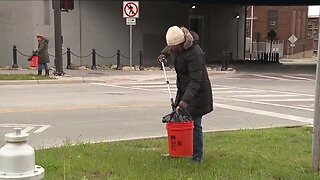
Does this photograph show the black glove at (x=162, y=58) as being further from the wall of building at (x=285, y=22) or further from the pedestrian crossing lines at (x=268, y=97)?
the wall of building at (x=285, y=22)

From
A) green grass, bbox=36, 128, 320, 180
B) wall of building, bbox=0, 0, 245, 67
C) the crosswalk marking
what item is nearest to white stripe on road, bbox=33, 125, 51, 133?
the crosswalk marking

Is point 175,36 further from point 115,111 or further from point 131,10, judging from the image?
point 131,10

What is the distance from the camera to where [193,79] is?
17.6 ft

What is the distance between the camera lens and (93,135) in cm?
816

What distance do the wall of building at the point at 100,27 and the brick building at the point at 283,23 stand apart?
3999 cm

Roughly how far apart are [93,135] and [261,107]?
5565mm

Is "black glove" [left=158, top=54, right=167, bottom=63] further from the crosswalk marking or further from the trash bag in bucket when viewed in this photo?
the crosswalk marking

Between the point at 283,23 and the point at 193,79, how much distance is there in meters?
78.3

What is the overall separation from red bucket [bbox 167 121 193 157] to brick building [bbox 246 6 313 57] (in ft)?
247

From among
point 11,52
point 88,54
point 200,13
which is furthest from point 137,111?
point 200,13

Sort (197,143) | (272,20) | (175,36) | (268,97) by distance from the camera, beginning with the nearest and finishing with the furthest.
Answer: (175,36) < (197,143) < (268,97) < (272,20)

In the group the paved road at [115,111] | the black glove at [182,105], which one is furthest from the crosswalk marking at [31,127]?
the black glove at [182,105]

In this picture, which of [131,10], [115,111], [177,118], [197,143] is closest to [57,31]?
[131,10]

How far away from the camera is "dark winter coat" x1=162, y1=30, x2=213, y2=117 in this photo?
17.6 ft
